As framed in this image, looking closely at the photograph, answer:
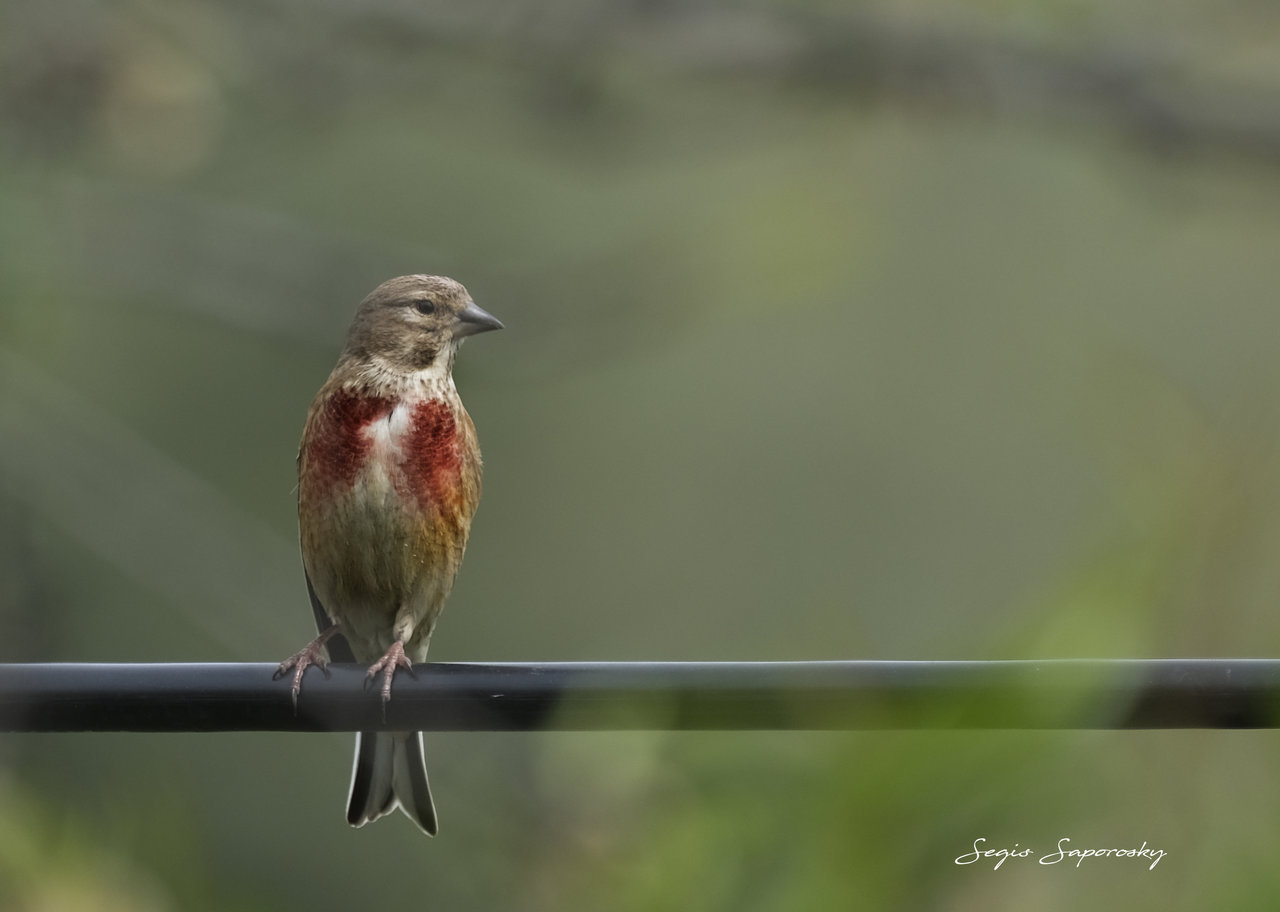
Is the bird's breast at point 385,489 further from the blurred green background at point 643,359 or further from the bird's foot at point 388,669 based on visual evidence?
the blurred green background at point 643,359

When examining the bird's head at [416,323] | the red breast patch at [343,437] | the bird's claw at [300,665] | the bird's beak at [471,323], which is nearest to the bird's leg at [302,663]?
the bird's claw at [300,665]

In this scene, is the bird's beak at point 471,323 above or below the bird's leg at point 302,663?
above

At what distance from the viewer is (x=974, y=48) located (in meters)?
5.92

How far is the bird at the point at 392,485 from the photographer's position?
4129mm

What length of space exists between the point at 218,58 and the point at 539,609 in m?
11.1

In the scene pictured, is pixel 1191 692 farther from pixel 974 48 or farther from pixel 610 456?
pixel 610 456

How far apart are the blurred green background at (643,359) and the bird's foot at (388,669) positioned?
0.79 feet

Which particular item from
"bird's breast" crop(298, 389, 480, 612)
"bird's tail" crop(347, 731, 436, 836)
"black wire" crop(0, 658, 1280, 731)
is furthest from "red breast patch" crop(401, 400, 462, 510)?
"black wire" crop(0, 658, 1280, 731)

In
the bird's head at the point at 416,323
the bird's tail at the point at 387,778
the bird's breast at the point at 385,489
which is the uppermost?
the bird's head at the point at 416,323

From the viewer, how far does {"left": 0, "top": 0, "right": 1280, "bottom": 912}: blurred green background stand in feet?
6.02

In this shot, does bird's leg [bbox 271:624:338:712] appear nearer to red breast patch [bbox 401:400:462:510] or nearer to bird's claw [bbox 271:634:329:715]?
bird's claw [bbox 271:634:329:715]

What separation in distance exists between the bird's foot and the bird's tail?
15.9 inches

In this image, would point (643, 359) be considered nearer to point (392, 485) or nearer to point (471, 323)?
point (471, 323)

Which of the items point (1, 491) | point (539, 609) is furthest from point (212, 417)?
point (1, 491)
